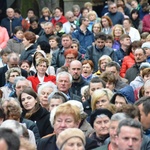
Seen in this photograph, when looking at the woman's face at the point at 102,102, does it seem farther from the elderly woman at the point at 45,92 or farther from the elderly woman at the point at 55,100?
the elderly woman at the point at 45,92

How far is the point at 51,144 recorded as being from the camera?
33.8 ft

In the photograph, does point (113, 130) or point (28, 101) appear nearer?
point (113, 130)

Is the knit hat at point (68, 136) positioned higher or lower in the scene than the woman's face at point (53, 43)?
lower

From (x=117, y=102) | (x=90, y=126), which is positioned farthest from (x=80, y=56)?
(x=90, y=126)

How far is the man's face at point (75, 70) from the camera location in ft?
50.9

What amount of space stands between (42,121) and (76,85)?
2.91 metres

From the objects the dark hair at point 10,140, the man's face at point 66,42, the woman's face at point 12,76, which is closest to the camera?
the dark hair at point 10,140

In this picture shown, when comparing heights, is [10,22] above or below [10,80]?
above

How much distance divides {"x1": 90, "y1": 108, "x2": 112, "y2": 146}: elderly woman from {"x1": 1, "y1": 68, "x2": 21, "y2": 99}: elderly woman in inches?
195

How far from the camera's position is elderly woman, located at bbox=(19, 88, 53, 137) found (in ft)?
41.0

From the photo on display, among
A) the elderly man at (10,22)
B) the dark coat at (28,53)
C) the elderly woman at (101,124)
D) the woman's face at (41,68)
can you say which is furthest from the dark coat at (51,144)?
the elderly man at (10,22)

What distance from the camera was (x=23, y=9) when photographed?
28516 millimetres

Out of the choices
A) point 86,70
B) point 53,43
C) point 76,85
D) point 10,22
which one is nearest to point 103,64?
point 86,70

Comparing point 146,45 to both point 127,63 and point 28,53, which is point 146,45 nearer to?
point 127,63
